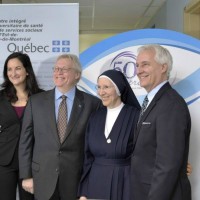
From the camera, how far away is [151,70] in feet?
6.10

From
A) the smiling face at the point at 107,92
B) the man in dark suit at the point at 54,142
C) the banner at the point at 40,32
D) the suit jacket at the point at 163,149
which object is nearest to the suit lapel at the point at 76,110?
the man in dark suit at the point at 54,142

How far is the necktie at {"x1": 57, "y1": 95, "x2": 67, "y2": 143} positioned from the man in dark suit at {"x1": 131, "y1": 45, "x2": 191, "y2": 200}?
0.59 m

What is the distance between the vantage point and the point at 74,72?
7.73 ft

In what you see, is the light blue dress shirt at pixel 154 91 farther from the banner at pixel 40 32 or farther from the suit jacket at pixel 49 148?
the banner at pixel 40 32

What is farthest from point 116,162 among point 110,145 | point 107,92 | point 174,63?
point 174,63

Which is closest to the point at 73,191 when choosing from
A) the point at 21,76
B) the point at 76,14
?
the point at 21,76

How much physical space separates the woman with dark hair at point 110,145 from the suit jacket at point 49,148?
0.11 m

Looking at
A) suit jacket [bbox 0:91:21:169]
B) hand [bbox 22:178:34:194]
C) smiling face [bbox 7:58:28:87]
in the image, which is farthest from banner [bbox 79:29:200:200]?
hand [bbox 22:178:34:194]

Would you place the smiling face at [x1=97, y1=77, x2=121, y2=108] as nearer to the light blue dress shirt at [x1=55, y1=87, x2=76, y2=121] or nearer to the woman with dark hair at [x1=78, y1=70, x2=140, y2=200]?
the woman with dark hair at [x1=78, y1=70, x2=140, y2=200]

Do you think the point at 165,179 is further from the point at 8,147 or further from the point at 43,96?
the point at 8,147

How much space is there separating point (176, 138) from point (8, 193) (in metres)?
1.41

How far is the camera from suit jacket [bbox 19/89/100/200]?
2238 millimetres

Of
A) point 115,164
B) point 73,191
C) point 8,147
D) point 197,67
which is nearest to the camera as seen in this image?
point 115,164

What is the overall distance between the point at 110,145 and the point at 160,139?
0.43 meters
